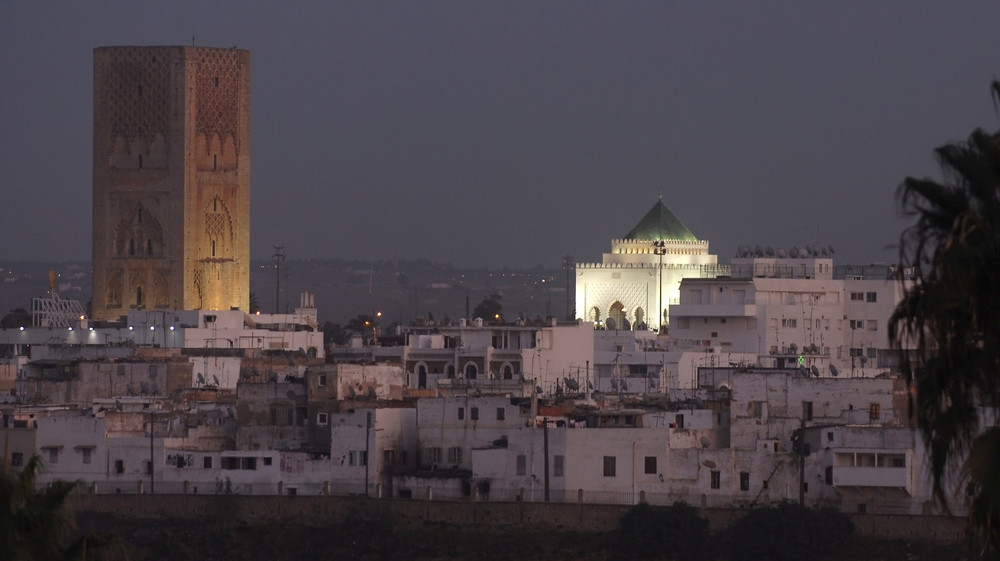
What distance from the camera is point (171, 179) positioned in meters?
74.6

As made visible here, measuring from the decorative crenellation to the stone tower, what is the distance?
0.03 meters

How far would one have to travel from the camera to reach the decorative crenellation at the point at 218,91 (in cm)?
7419

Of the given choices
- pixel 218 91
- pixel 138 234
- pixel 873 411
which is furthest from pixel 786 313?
pixel 873 411

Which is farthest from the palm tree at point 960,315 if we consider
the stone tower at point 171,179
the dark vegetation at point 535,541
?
the stone tower at point 171,179

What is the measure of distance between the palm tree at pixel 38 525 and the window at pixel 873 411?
29.1 meters

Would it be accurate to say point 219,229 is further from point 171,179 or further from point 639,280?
point 639,280

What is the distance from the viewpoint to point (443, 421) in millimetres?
44688

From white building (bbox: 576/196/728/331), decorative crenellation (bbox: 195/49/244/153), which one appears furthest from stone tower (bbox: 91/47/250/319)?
white building (bbox: 576/196/728/331)

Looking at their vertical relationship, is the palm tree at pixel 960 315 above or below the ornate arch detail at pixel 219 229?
below

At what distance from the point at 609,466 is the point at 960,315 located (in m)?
28.6

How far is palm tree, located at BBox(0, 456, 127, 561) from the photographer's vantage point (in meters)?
17.1

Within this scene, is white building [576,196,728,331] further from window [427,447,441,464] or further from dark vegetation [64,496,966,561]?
dark vegetation [64,496,966,561]

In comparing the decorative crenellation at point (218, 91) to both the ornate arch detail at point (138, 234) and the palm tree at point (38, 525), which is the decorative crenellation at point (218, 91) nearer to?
the ornate arch detail at point (138, 234)

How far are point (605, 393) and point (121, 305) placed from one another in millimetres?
24385
